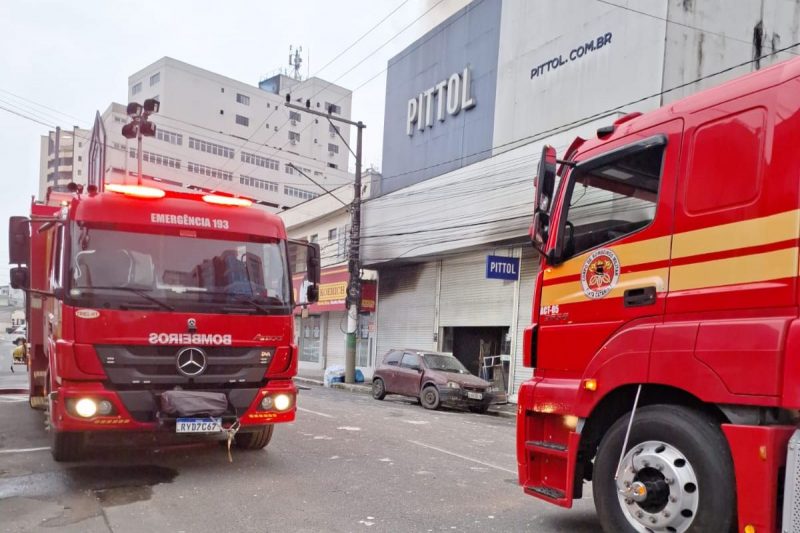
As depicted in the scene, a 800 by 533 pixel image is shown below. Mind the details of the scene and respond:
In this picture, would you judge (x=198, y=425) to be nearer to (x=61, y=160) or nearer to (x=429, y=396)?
(x=429, y=396)

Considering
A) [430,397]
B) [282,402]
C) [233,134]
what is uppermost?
[233,134]

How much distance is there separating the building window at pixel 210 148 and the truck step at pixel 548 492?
68.8 m

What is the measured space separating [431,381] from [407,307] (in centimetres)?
792

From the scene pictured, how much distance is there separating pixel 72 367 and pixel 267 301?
6.15ft

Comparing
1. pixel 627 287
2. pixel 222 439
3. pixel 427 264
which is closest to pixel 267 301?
pixel 222 439

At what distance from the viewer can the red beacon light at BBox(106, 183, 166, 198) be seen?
20.5 ft

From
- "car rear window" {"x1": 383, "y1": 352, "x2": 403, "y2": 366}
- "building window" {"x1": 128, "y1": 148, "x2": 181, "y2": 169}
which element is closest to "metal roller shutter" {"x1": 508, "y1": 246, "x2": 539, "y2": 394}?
"car rear window" {"x1": 383, "y1": 352, "x2": 403, "y2": 366}

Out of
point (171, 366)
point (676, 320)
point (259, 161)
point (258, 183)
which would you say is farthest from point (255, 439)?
point (259, 161)

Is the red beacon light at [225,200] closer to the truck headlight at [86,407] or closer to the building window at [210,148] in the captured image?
the truck headlight at [86,407]

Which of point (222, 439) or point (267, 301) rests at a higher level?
point (267, 301)

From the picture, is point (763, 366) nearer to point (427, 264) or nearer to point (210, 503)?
point (210, 503)

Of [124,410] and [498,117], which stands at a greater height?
[498,117]

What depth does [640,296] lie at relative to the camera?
3842 millimetres

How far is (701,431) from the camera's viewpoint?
3.36m
